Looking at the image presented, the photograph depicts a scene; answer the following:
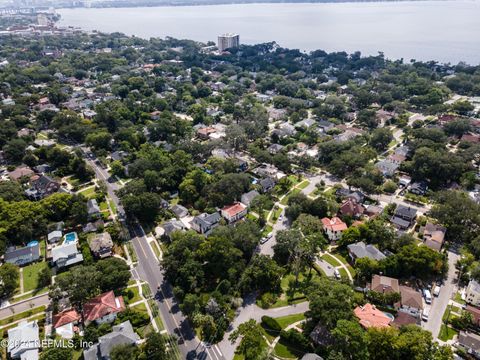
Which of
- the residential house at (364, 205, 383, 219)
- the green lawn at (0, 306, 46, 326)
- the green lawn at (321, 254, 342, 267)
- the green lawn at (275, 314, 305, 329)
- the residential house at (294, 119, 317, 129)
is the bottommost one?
the green lawn at (0, 306, 46, 326)

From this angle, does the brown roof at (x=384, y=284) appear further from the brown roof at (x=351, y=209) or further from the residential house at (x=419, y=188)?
the residential house at (x=419, y=188)

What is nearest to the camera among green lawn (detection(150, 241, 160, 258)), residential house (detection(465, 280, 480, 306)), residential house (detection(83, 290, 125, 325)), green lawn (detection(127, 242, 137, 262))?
residential house (detection(83, 290, 125, 325))

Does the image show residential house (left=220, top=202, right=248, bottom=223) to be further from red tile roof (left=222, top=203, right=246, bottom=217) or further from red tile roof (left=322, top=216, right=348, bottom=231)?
red tile roof (left=322, top=216, right=348, bottom=231)

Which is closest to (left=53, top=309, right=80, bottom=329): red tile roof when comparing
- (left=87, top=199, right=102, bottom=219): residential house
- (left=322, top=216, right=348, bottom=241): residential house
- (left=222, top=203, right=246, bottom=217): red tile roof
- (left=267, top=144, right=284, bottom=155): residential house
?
(left=87, top=199, right=102, bottom=219): residential house

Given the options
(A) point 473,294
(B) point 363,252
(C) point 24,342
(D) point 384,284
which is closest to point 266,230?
(B) point 363,252

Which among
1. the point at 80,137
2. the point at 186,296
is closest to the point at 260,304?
the point at 186,296

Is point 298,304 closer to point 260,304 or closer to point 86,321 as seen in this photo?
point 260,304

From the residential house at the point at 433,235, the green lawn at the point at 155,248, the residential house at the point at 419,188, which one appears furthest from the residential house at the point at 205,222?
the residential house at the point at 419,188
